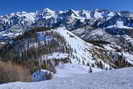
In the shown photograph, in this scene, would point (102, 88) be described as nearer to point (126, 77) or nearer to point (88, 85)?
point (88, 85)

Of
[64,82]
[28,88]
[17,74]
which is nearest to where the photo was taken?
[28,88]

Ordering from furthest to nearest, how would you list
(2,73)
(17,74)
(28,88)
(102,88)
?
(17,74) < (2,73) < (28,88) < (102,88)

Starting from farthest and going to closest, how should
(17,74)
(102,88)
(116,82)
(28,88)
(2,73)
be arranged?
(17,74) → (2,73) → (28,88) → (116,82) → (102,88)

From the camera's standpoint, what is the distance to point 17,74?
384 feet

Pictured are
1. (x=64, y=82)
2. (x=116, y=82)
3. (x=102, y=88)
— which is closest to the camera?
(x=102, y=88)

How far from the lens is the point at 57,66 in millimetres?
192125

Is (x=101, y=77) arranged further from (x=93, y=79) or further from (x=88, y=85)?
(x=88, y=85)

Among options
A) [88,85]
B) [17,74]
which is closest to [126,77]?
[88,85]

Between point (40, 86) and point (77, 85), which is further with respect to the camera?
point (40, 86)

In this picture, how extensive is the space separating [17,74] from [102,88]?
97689 mm

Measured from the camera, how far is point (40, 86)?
87.1 feet

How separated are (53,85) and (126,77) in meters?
6.49

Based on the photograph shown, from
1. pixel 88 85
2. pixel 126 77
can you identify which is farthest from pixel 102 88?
pixel 126 77

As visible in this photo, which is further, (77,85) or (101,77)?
(101,77)
